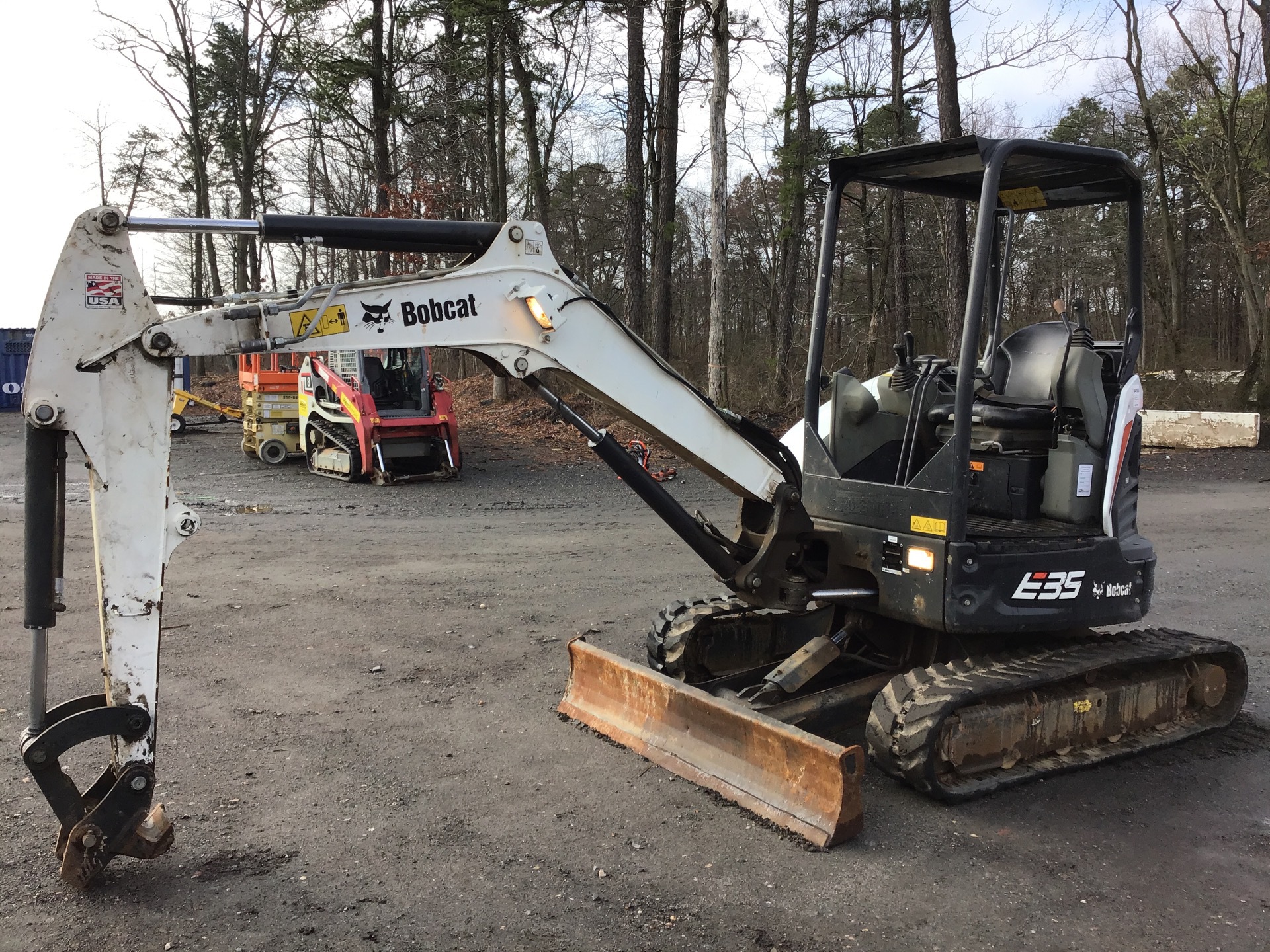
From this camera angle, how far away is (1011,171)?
4.93m

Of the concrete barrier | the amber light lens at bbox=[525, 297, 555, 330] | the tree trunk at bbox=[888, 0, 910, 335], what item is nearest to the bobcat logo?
the amber light lens at bbox=[525, 297, 555, 330]

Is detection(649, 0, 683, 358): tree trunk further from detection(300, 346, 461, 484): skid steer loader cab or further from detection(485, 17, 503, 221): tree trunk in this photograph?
detection(300, 346, 461, 484): skid steer loader cab

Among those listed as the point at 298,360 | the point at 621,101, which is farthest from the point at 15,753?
the point at 621,101

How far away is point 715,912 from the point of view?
3350 mm

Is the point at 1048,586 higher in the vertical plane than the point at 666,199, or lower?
lower

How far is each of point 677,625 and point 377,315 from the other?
245 cm

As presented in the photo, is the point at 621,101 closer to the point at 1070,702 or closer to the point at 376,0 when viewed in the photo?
the point at 376,0

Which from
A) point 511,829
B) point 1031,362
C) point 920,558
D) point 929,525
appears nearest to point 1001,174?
point 1031,362

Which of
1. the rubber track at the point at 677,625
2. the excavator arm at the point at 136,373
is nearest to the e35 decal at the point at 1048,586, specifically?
the rubber track at the point at 677,625

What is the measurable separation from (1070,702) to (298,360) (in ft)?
52.3

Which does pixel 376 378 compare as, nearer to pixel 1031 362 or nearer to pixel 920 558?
pixel 1031 362

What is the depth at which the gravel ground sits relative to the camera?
3.27 m

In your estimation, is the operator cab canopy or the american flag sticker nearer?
the american flag sticker

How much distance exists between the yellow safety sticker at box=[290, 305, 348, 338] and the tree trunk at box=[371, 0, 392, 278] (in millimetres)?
20351
